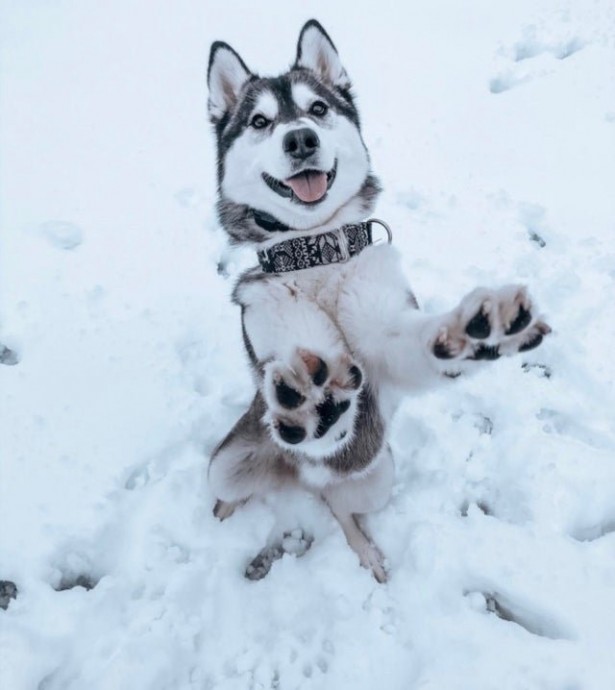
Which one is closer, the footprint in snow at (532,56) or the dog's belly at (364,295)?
the dog's belly at (364,295)

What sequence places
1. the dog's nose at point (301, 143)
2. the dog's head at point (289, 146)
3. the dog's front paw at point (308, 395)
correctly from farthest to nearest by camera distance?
the dog's head at point (289, 146)
the dog's nose at point (301, 143)
the dog's front paw at point (308, 395)

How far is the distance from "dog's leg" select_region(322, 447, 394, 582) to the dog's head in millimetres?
1188

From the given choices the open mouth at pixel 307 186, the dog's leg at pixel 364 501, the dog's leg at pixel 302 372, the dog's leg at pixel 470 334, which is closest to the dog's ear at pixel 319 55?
the open mouth at pixel 307 186

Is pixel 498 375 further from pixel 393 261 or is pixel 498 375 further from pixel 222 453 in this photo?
pixel 222 453

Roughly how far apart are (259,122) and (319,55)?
0.61 meters

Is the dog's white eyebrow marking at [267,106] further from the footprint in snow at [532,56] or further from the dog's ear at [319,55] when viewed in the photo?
the footprint in snow at [532,56]

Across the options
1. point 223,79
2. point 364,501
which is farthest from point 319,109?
point 364,501

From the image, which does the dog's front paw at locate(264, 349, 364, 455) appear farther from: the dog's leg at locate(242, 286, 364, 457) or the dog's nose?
the dog's nose

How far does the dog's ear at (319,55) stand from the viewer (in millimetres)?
2623

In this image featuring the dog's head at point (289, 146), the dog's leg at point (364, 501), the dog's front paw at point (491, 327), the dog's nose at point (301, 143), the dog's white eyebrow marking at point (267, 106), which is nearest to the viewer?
the dog's front paw at point (491, 327)

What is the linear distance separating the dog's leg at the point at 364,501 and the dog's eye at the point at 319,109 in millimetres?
1616

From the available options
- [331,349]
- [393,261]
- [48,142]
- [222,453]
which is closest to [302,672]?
[222,453]

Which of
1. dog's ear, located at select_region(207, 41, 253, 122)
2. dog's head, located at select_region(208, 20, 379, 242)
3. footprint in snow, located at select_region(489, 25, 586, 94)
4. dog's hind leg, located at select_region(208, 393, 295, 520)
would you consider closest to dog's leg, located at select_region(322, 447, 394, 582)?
dog's hind leg, located at select_region(208, 393, 295, 520)

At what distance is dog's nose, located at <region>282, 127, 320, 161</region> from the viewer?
2.08 meters
